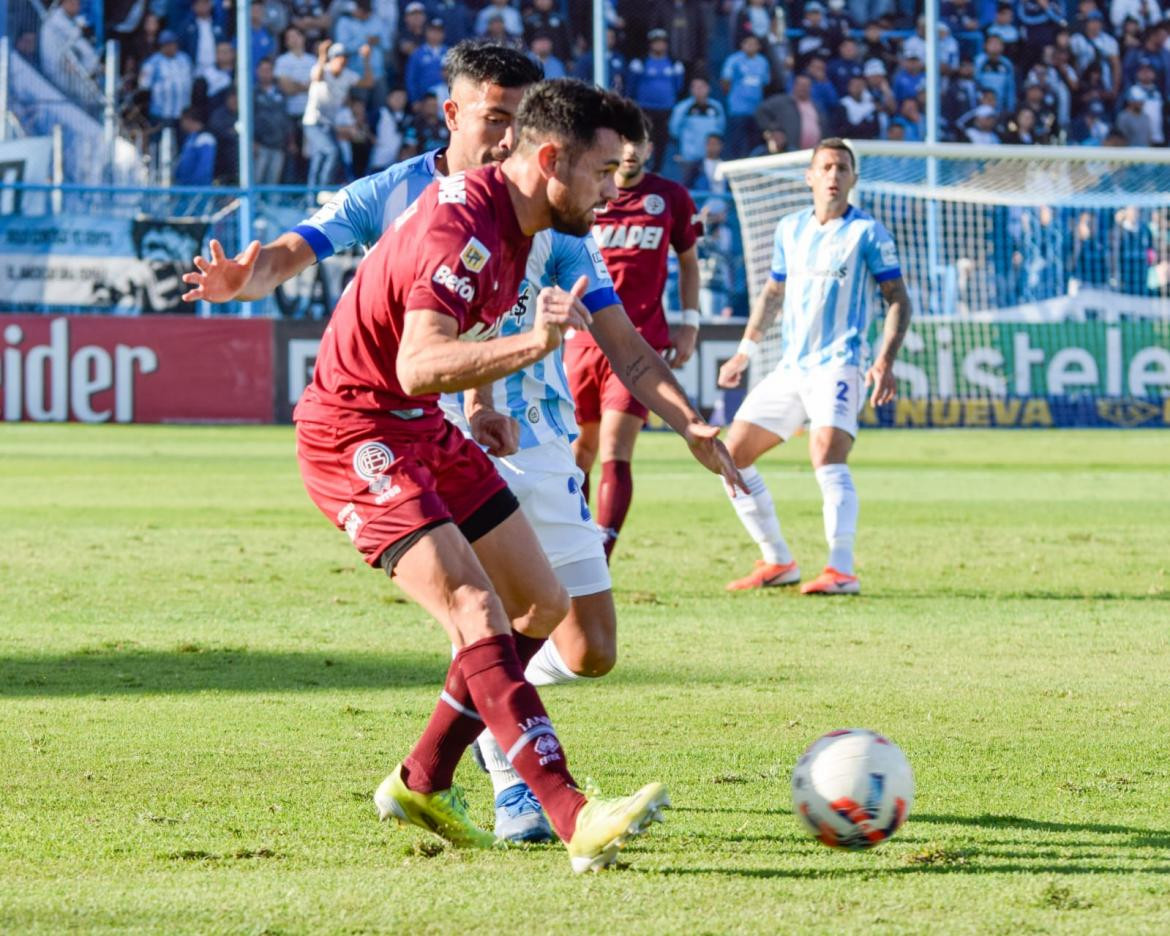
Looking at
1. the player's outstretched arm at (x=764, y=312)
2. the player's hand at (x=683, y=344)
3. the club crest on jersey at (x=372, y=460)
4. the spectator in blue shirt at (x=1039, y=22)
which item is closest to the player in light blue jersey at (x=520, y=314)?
the club crest on jersey at (x=372, y=460)

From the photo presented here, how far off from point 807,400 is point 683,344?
31.1 inches

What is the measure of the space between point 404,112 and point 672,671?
17.5 metres

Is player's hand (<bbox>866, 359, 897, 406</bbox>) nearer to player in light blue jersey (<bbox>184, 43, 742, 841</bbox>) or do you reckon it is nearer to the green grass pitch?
the green grass pitch

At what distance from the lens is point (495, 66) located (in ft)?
17.5

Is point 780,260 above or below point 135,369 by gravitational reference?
above

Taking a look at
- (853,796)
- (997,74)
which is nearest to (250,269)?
(853,796)

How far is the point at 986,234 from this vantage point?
22.0 meters

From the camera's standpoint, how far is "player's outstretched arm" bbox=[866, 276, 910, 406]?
900 cm

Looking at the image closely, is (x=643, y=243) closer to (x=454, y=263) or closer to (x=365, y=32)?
(x=454, y=263)

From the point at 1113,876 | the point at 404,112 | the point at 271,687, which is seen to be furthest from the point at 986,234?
the point at 1113,876

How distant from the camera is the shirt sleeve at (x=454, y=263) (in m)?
4.02

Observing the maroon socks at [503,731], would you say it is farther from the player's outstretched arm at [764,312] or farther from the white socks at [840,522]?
the player's outstretched arm at [764,312]

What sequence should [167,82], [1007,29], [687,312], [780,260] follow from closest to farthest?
1. [687,312]
2. [780,260]
3. [167,82]
4. [1007,29]

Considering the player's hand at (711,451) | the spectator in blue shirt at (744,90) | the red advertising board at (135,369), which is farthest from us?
the spectator in blue shirt at (744,90)
